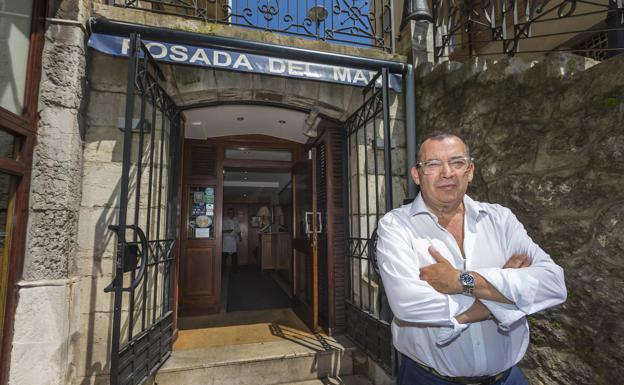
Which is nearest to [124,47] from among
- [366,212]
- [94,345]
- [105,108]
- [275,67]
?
[105,108]

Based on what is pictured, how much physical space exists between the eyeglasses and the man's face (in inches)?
0.4

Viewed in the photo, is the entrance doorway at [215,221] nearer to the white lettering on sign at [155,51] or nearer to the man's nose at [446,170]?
the white lettering on sign at [155,51]

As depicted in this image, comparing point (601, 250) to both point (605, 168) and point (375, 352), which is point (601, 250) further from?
point (375, 352)

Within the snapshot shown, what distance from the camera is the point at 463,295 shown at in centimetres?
163

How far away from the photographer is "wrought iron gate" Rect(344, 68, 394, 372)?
3549 millimetres

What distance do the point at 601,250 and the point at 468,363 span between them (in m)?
1.43

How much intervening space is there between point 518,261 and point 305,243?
3504 millimetres

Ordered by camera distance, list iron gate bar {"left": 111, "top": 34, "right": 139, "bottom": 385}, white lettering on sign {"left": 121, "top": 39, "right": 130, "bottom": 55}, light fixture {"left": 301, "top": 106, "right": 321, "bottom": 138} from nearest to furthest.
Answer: iron gate bar {"left": 111, "top": 34, "right": 139, "bottom": 385} < white lettering on sign {"left": 121, "top": 39, "right": 130, "bottom": 55} < light fixture {"left": 301, "top": 106, "right": 321, "bottom": 138}

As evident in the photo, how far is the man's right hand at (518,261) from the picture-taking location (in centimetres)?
173

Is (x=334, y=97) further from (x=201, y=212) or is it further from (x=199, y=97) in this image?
(x=201, y=212)

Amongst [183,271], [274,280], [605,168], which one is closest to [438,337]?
[605,168]

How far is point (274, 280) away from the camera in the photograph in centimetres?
902

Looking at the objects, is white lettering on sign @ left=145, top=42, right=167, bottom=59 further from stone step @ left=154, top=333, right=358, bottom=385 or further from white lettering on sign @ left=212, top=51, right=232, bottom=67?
stone step @ left=154, top=333, right=358, bottom=385

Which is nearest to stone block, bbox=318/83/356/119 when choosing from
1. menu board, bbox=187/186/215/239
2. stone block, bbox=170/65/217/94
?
stone block, bbox=170/65/217/94
